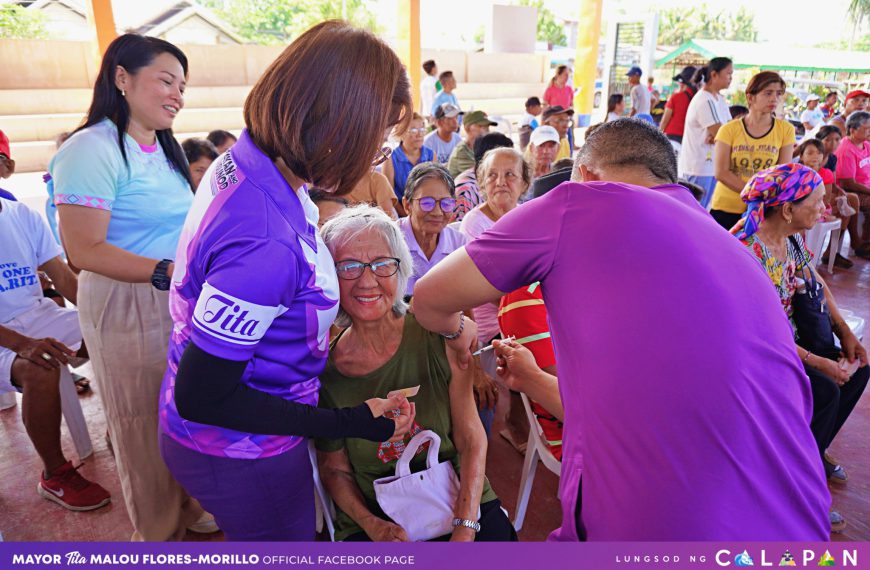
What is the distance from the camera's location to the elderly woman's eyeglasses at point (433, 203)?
2.97 meters

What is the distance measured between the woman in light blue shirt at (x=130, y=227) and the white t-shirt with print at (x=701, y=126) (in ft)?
14.7

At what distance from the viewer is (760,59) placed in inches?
781

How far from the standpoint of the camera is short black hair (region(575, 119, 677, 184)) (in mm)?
1270

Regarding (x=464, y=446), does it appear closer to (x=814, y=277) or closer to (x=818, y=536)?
(x=818, y=536)

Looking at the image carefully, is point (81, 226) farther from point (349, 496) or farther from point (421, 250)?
point (421, 250)

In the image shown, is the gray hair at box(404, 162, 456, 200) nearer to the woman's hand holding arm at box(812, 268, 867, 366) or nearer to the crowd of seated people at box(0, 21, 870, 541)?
the crowd of seated people at box(0, 21, 870, 541)

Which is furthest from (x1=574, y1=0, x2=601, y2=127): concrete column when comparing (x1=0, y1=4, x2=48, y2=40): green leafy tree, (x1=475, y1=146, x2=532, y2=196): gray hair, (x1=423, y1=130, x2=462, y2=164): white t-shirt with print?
(x1=0, y1=4, x2=48, y2=40): green leafy tree

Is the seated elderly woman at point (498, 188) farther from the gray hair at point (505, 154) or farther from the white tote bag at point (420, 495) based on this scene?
the white tote bag at point (420, 495)

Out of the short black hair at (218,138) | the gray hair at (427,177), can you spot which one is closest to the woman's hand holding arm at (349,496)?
the gray hair at (427,177)

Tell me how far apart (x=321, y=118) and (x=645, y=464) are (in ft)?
2.65

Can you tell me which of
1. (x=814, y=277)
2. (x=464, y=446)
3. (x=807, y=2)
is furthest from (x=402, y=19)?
(x=807, y=2)

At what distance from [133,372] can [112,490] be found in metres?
1.10

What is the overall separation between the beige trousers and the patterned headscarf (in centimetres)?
256

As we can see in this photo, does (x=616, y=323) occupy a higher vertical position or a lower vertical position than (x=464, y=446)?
higher
